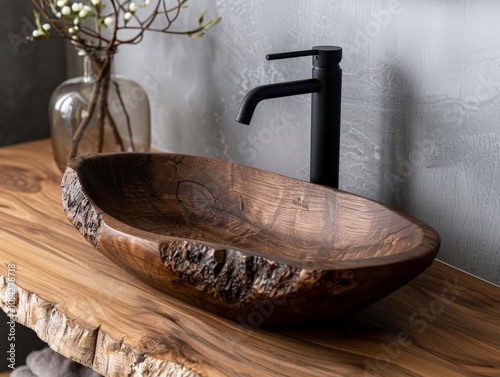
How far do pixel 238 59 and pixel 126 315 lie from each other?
0.68 metres

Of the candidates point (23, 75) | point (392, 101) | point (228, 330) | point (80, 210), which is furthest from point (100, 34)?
point (228, 330)

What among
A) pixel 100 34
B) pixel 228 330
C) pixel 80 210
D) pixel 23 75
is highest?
pixel 100 34

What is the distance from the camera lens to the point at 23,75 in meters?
1.93

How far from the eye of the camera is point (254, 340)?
1.07 meters

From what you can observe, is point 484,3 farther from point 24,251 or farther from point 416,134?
point 24,251

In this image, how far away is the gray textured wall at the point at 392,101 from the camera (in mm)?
1188

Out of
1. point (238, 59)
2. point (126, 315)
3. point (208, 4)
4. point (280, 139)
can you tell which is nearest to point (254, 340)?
point (126, 315)

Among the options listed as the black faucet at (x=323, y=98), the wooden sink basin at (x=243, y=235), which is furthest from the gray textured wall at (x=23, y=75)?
the black faucet at (x=323, y=98)

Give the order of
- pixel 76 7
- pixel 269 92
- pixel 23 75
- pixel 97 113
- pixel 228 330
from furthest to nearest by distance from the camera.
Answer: pixel 23 75 < pixel 97 113 < pixel 76 7 < pixel 269 92 < pixel 228 330

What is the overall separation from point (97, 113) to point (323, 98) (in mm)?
602

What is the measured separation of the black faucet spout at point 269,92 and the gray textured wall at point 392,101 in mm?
147

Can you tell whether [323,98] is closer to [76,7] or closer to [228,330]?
[228,330]

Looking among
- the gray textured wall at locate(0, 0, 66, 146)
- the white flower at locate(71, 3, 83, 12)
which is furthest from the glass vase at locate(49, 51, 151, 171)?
the gray textured wall at locate(0, 0, 66, 146)

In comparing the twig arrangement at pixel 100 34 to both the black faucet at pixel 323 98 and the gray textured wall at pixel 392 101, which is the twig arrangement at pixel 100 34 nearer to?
the gray textured wall at pixel 392 101
